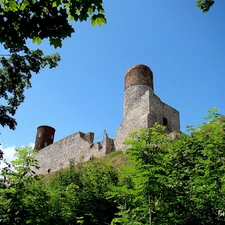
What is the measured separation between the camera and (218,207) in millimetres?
5230

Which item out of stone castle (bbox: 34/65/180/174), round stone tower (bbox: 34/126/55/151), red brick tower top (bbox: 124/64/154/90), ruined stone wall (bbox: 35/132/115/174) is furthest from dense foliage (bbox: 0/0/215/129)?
round stone tower (bbox: 34/126/55/151)

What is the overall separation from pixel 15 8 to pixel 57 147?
2693cm

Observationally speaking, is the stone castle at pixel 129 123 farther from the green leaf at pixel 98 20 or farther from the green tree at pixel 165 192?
the green leaf at pixel 98 20

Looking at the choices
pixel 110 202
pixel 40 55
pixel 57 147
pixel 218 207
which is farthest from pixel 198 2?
pixel 57 147

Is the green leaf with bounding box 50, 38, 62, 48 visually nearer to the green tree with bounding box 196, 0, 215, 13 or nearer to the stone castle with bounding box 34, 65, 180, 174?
the green tree with bounding box 196, 0, 215, 13

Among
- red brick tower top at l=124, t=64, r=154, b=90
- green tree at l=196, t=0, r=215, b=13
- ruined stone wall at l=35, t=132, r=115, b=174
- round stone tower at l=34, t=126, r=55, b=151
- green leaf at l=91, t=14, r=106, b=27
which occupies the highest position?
red brick tower top at l=124, t=64, r=154, b=90

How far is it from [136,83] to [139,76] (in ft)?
2.83

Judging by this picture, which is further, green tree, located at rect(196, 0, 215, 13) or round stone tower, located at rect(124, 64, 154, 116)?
round stone tower, located at rect(124, 64, 154, 116)

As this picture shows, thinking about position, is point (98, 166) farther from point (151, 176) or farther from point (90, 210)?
point (151, 176)

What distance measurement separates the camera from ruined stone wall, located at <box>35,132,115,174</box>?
78.4 feet

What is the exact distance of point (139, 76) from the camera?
2595 cm

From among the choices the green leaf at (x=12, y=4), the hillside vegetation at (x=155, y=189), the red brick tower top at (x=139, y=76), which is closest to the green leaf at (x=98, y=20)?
the green leaf at (x=12, y=4)

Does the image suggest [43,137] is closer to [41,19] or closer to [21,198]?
[21,198]

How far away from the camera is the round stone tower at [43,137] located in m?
34.3
